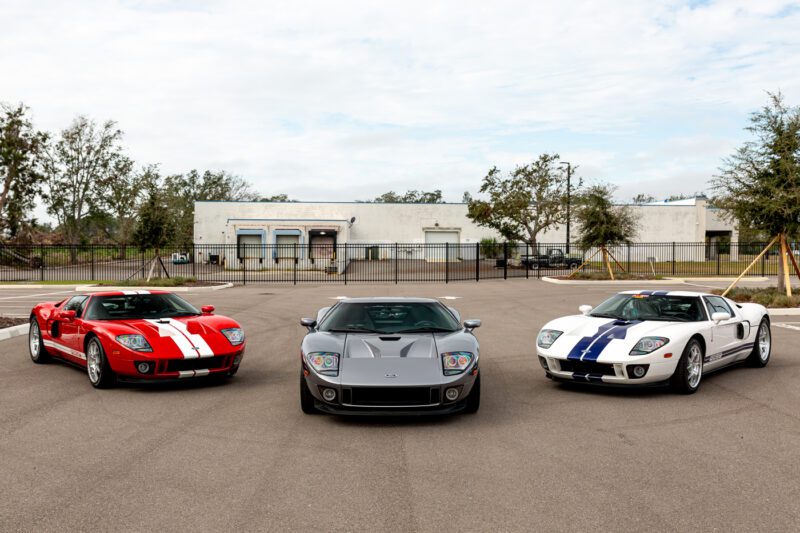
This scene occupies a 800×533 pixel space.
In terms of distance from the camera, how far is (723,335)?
30.7 feet

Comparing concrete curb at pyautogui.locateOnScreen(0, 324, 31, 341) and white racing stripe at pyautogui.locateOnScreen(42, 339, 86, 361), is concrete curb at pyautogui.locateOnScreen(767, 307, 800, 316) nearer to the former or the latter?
white racing stripe at pyautogui.locateOnScreen(42, 339, 86, 361)

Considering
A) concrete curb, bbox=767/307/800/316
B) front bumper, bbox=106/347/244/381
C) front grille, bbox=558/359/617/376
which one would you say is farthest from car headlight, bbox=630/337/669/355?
concrete curb, bbox=767/307/800/316

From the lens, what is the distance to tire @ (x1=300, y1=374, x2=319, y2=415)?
23.3 ft

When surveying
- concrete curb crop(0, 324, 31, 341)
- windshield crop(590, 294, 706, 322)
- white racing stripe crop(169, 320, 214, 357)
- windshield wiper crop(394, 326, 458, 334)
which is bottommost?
concrete curb crop(0, 324, 31, 341)

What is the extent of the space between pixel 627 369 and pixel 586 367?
48 cm

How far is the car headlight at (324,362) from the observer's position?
22.5ft

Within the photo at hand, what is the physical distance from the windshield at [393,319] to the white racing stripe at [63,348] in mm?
3519

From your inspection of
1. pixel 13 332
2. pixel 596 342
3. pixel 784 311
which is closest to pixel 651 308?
pixel 596 342

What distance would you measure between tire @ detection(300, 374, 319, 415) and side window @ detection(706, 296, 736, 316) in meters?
5.69

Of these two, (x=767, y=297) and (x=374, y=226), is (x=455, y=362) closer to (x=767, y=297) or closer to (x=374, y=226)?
(x=767, y=297)

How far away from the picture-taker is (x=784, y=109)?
2075 cm

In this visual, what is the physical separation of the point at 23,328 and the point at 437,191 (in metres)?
128

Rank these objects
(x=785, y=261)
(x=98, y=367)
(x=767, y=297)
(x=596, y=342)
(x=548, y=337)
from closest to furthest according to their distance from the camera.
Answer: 1. (x=596, y=342)
2. (x=98, y=367)
3. (x=548, y=337)
4. (x=767, y=297)
5. (x=785, y=261)

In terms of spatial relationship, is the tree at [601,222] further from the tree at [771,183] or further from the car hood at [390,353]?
the car hood at [390,353]
